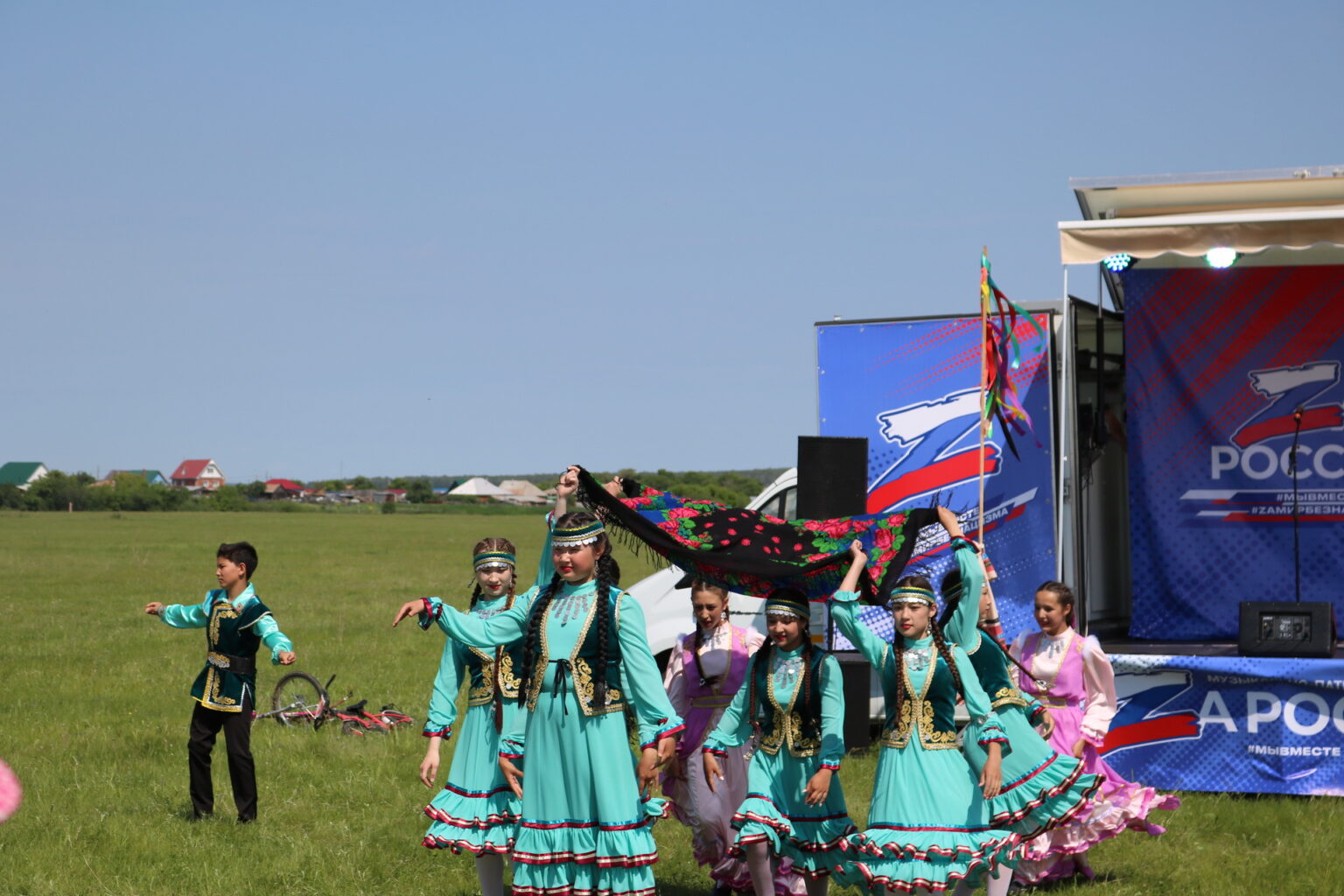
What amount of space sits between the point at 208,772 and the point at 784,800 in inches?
164

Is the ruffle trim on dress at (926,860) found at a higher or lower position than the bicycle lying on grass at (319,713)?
higher

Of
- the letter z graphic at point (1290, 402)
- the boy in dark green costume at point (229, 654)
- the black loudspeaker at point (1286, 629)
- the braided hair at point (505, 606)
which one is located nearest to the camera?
the braided hair at point (505, 606)

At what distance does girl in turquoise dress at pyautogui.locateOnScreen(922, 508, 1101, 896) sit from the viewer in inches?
239

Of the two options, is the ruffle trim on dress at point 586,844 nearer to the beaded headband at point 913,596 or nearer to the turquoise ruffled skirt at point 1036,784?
the beaded headband at point 913,596

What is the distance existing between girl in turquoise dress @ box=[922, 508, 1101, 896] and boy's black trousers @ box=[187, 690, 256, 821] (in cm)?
443

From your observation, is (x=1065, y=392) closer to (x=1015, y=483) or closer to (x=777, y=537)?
(x=1015, y=483)

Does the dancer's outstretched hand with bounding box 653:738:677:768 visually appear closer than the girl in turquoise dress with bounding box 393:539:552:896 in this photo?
Yes

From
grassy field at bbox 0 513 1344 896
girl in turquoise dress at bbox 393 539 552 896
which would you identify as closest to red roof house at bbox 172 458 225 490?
grassy field at bbox 0 513 1344 896

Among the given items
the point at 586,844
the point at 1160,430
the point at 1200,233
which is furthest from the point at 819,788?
the point at 1160,430

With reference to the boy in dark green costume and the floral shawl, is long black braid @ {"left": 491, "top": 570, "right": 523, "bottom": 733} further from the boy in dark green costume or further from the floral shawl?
Result: the boy in dark green costume

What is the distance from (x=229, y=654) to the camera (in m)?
8.16

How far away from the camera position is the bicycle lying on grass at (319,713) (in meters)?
12.2

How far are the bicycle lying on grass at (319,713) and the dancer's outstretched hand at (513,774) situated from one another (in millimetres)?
6081

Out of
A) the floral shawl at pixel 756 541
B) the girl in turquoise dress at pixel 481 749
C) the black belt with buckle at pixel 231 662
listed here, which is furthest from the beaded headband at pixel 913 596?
the black belt with buckle at pixel 231 662
